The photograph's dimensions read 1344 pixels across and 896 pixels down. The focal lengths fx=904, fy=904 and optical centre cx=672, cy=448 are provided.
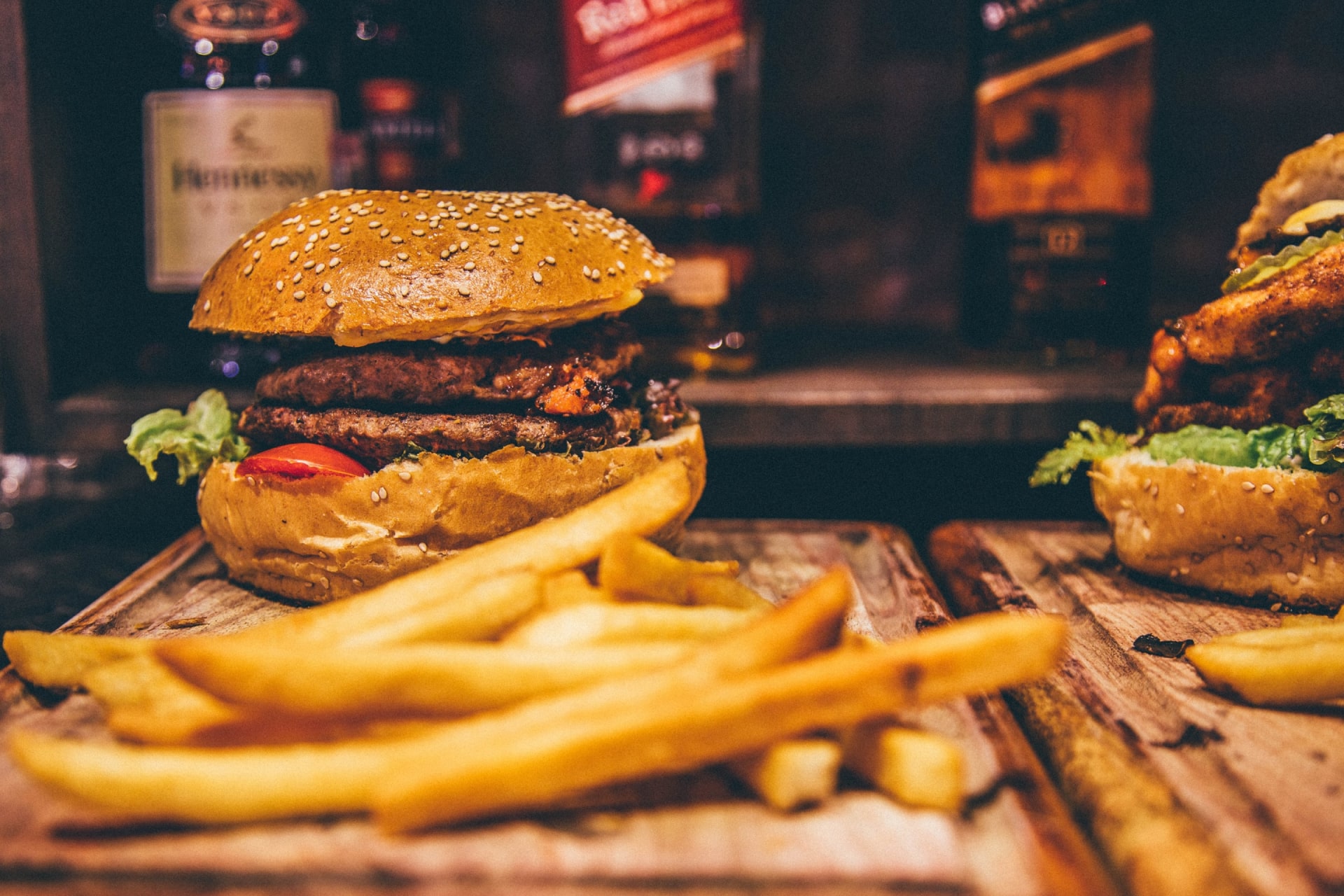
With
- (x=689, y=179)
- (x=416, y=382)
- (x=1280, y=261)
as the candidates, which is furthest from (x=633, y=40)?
(x=1280, y=261)

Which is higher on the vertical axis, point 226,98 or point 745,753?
point 226,98

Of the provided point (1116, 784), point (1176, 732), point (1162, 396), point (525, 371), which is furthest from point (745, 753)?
point (1162, 396)

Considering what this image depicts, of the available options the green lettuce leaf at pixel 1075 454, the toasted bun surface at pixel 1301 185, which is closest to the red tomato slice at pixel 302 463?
the green lettuce leaf at pixel 1075 454

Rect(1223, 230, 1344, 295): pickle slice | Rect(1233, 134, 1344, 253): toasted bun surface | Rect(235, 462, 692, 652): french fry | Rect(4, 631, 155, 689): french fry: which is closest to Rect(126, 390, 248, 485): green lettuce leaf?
Rect(4, 631, 155, 689): french fry

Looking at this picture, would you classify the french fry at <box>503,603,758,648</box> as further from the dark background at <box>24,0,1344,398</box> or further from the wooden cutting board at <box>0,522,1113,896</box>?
the dark background at <box>24,0,1344,398</box>

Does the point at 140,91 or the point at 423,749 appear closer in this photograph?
the point at 423,749

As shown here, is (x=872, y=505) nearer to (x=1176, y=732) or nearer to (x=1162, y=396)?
(x=1162, y=396)

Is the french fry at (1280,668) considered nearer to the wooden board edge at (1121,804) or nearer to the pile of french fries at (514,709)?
the wooden board edge at (1121,804)

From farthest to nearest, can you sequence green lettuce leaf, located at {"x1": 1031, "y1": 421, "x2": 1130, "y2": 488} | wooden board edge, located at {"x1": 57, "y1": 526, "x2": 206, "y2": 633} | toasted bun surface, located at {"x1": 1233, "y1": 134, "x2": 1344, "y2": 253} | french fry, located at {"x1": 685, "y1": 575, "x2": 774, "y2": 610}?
1. green lettuce leaf, located at {"x1": 1031, "y1": 421, "x2": 1130, "y2": 488}
2. toasted bun surface, located at {"x1": 1233, "y1": 134, "x2": 1344, "y2": 253}
3. wooden board edge, located at {"x1": 57, "y1": 526, "x2": 206, "y2": 633}
4. french fry, located at {"x1": 685, "y1": 575, "x2": 774, "y2": 610}
